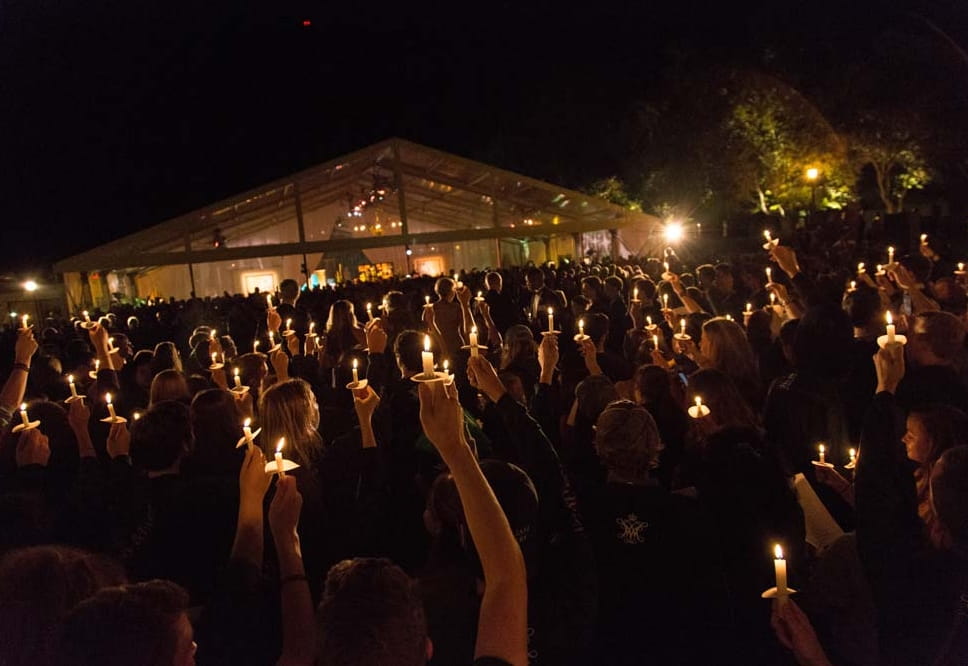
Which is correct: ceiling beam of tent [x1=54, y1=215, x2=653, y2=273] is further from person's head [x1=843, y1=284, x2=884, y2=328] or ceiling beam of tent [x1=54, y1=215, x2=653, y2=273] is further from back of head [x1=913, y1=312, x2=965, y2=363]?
back of head [x1=913, y1=312, x2=965, y2=363]

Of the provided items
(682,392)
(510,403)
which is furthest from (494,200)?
(510,403)

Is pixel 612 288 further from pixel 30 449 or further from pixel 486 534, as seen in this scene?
pixel 486 534

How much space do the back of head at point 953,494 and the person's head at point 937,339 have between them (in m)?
2.29

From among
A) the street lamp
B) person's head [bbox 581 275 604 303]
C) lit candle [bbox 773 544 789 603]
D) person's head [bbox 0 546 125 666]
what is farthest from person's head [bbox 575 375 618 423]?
the street lamp

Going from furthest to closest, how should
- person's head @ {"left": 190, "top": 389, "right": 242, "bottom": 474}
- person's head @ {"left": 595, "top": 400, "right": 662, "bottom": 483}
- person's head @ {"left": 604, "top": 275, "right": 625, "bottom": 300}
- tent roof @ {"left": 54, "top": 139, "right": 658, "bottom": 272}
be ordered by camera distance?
tent roof @ {"left": 54, "top": 139, "right": 658, "bottom": 272}
person's head @ {"left": 604, "top": 275, "right": 625, "bottom": 300}
person's head @ {"left": 190, "top": 389, "right": 242, "bottom": 474}
person's head @ {"left": 595, "top": 400, "right": 662, "bottom": 483}

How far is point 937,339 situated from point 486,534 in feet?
11.8

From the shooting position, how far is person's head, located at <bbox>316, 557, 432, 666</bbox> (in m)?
1.57

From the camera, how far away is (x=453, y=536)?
252cm

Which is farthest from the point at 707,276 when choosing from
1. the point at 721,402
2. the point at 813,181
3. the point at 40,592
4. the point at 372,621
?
the point at 813,181

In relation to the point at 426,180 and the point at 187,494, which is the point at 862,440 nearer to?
the point at 187,494

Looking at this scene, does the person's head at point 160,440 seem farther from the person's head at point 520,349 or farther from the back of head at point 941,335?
the back of head at point 941,335

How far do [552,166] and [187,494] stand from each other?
147ft

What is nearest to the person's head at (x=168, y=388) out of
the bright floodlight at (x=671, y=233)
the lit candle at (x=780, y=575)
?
the lit candle at (x=780, y=575)

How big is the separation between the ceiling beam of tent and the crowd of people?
15.6m
